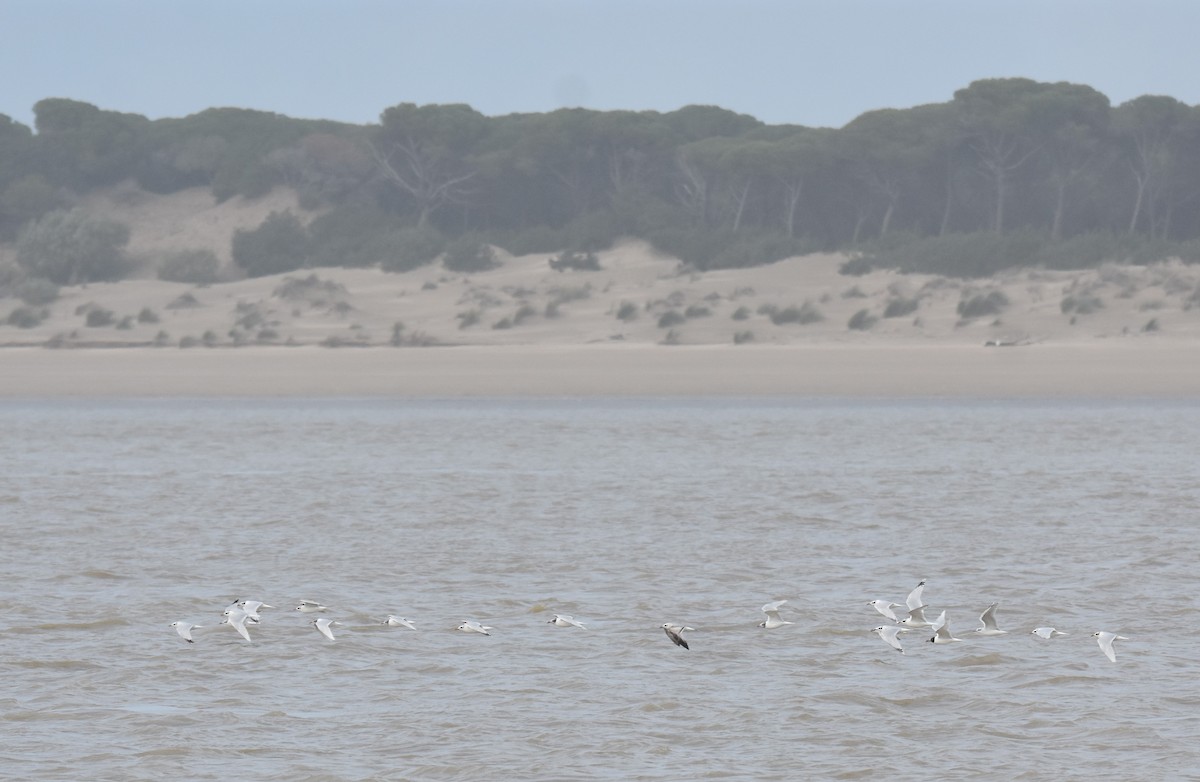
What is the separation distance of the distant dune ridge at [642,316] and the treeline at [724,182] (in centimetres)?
144

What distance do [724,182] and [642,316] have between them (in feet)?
39.6

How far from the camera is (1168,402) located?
23844 millimetres

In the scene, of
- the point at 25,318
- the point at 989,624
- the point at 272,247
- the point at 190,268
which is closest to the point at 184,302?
the point at 25,318

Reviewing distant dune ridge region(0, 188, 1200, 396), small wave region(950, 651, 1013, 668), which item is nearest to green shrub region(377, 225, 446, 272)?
distant dune ridge region(0, 188, 1200, 396)

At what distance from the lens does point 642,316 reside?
1244 inches

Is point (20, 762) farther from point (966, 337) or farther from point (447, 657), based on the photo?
point (966, 337)

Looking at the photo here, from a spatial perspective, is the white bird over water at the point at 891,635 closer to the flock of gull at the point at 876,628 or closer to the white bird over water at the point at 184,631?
the flock of gull at the point at 876,628

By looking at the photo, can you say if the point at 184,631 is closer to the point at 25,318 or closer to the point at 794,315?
the point at 794,315

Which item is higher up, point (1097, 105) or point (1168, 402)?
point (1097, 105)

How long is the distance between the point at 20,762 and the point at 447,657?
96.9 inches

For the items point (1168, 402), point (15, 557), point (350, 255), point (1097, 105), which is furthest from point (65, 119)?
point (15, 557)

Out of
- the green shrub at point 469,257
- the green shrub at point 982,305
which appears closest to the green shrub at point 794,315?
the green shrub at point 982,305

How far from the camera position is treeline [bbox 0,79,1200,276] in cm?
3769

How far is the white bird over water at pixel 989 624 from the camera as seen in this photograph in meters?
8.23
